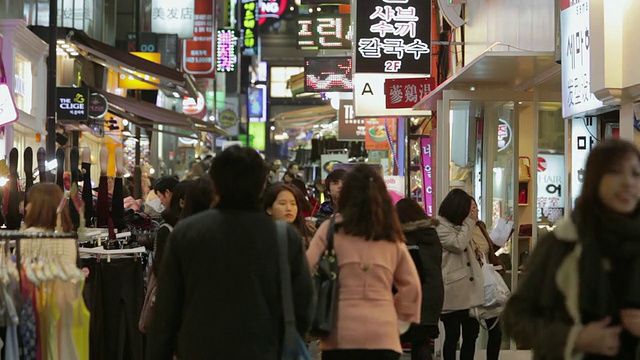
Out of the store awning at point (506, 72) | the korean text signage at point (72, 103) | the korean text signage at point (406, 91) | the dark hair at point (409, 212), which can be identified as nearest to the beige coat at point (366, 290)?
the dark hair at point (409, 212)

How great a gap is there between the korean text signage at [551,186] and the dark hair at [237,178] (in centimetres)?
817

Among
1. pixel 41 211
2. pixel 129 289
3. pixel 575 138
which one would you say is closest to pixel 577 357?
pixel 41 211

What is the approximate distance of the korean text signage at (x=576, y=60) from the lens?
8.27m

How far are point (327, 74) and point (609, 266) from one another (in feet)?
63.0

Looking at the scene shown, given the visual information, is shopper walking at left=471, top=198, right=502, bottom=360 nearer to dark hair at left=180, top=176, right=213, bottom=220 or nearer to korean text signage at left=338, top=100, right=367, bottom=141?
dark hair at left=180, top=176, right=213, bottom=220

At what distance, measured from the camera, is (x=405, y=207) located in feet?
27.9

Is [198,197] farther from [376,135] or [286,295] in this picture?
[376,135]

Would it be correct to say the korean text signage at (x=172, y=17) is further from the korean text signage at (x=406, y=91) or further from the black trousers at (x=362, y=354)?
the black trousers at (x=362, y=354)

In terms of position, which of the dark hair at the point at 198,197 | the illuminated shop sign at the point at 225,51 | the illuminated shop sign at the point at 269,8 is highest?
the illuminated shop sign at the point at 269,8

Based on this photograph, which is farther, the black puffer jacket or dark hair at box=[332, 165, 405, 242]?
the black puffer jacket

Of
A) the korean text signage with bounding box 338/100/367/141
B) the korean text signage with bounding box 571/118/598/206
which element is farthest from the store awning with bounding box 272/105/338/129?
the korean text signage with bounding box 571/118/598/206

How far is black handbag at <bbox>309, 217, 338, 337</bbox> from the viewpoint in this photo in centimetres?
577

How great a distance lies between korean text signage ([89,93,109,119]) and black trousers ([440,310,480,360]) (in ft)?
49.7

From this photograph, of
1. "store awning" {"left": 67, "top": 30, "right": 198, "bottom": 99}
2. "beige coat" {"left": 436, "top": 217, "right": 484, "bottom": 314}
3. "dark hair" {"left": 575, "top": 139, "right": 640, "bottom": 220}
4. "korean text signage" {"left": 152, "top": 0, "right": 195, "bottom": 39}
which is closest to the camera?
"dark hair" {"left": 575, "top": 139, "right": 640, "bottom": 220}
